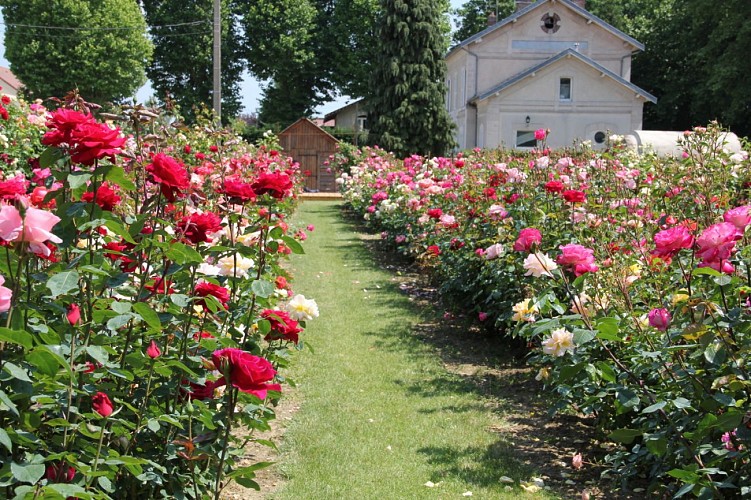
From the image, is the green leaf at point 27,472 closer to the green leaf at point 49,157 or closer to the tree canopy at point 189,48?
the green leaf at point 49,157

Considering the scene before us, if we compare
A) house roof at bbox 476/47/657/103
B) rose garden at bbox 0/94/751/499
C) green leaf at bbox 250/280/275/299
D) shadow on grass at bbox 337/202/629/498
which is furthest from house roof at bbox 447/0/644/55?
green leaf at bbox 250/280/275/299

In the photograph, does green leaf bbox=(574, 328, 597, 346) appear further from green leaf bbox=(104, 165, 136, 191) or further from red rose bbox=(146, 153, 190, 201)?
green leaf bbox=(104, 165, 136, 191)

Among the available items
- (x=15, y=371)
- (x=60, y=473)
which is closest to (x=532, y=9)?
(x=60, y=473)

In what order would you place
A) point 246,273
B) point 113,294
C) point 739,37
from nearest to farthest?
1. point 113,294
2. point 246,273
3. point 739,37

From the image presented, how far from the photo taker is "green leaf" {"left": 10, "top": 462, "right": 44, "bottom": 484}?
1.79 meters

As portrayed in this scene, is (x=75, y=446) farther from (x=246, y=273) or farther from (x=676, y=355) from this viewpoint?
(x=676, y=355)

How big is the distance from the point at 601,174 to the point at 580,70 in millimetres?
27770

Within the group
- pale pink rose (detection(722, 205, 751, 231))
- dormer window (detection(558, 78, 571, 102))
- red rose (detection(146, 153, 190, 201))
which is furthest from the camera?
dormer window (detection(558, 78, 571, 102))

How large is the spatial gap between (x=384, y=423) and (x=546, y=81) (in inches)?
1184

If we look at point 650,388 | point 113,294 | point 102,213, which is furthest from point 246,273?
point 650,388

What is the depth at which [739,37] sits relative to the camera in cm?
3300

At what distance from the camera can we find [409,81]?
3030 centimetres

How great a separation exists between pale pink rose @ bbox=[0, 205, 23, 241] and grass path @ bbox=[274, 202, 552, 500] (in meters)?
2.12

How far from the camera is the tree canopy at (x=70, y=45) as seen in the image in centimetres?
3731
